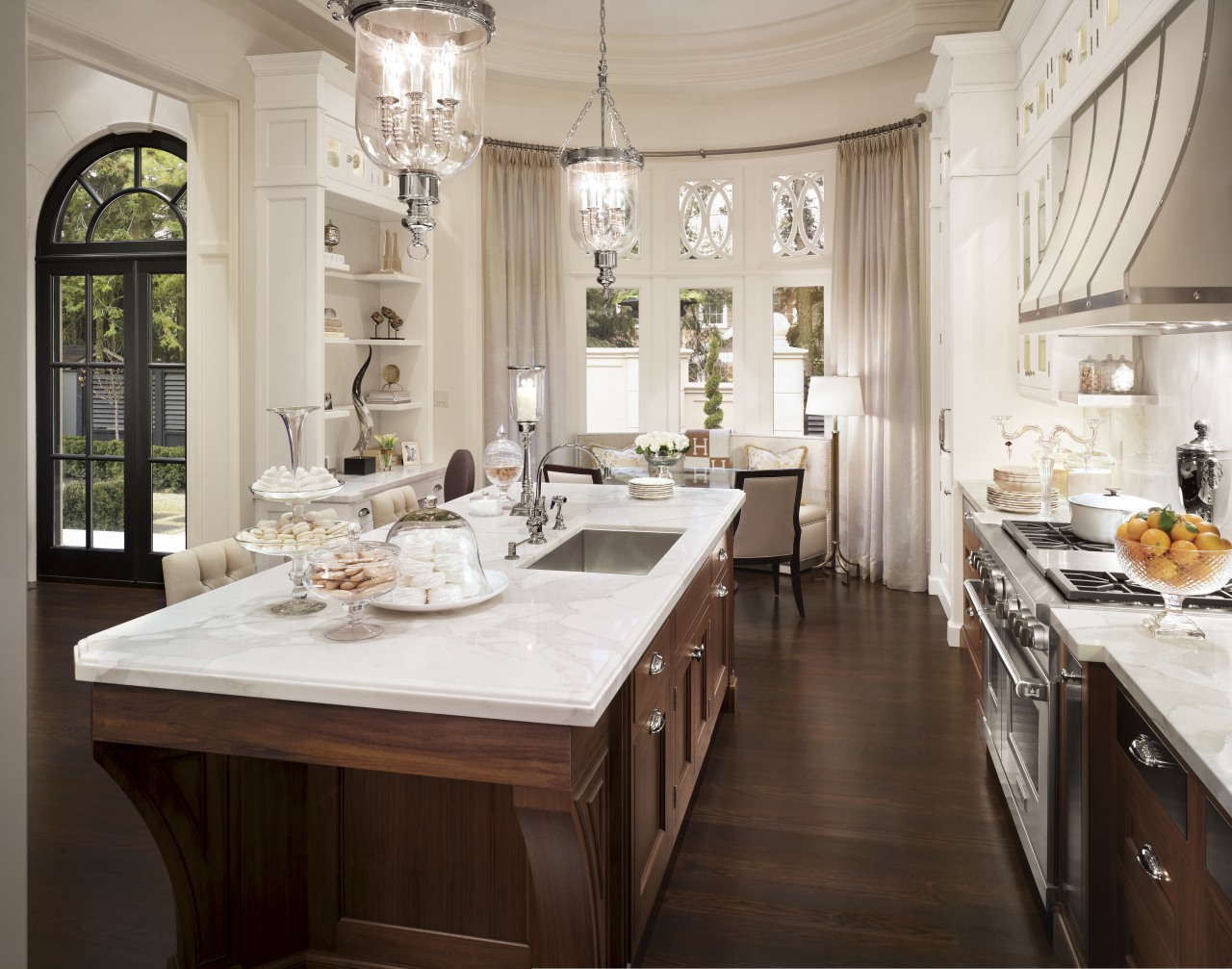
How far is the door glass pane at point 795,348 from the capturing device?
719cm

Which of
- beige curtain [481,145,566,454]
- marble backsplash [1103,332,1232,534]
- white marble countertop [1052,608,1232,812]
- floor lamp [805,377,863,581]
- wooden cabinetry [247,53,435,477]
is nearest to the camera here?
white marble countertop [1052,608,1232,812]

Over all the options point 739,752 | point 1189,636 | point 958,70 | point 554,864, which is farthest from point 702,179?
point 554,864

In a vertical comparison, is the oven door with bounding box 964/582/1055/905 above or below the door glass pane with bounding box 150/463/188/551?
below

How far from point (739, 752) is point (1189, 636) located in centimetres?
190

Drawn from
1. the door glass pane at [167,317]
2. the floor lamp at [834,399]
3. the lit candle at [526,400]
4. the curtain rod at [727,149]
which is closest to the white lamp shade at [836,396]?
the floor lamp at [834,399]

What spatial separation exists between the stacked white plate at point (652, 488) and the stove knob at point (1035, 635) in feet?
5.64

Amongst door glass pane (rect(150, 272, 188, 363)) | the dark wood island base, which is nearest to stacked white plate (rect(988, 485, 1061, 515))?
the dark wood island base

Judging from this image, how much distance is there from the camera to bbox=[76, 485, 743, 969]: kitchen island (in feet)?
5.69

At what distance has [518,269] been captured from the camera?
7.17m

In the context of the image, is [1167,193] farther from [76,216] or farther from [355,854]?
[76,216]

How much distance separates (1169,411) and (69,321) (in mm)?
6533

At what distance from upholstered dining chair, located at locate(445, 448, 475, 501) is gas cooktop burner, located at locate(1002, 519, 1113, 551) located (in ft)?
9.49

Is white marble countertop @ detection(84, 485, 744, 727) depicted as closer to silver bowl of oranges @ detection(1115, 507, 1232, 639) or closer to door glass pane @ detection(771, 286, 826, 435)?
silver bowl of oranges @ detection(1115, 507, 1232, 639)

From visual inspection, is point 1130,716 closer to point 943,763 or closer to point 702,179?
point 943,763
